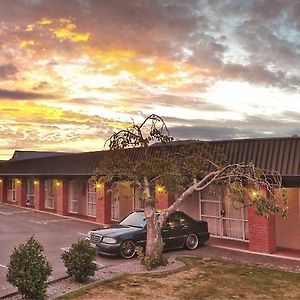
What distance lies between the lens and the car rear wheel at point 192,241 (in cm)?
1760

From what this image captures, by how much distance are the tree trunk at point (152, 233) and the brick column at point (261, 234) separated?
15.8 ft

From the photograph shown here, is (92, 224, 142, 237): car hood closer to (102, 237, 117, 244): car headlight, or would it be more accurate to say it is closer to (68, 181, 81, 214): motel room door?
(102, 237, 117, 244): car headlight

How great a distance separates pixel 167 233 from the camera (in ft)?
55.6

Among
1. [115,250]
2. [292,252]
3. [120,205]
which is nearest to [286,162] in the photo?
[292,252]

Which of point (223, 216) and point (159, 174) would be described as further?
point (223, 216)

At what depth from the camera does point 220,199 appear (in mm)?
20938

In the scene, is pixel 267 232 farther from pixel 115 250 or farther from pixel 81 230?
pixel 81 230

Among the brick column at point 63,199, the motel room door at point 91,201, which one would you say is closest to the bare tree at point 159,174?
the motel room door at point 91,201

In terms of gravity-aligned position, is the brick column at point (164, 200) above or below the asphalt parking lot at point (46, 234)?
above

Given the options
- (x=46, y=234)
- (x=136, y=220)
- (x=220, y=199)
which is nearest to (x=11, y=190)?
(x=46, y=234)

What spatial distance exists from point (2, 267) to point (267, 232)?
32.6 feet

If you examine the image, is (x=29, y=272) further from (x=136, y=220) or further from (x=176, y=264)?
(x=136, y=220)

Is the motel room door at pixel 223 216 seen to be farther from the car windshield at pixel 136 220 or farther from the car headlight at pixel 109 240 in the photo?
the car headlight at pixel 109 240

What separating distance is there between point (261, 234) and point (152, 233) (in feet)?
17.2
